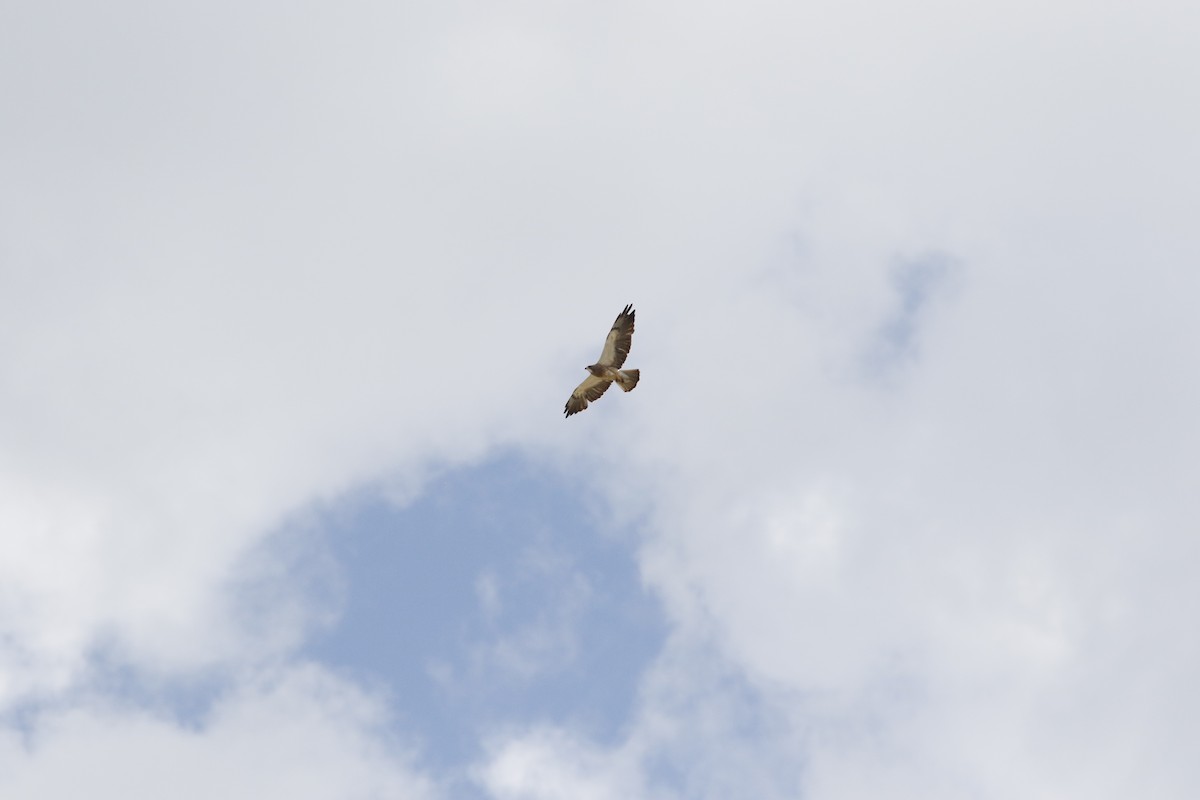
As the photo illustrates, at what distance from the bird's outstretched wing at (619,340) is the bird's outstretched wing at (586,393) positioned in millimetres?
1865

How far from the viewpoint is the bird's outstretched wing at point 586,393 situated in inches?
3440

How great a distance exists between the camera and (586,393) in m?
88.3

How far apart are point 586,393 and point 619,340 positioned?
551 centimetres

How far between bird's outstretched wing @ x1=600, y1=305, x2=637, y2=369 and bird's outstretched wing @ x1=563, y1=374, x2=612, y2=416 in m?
1.86

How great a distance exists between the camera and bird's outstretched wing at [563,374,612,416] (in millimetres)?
87375

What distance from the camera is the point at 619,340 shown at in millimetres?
85188

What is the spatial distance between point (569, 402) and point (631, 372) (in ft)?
21.6

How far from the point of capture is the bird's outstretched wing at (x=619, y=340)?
8506cm

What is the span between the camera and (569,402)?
89.1m

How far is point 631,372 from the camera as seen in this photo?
278 ft

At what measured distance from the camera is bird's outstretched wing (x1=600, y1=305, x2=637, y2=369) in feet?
279
